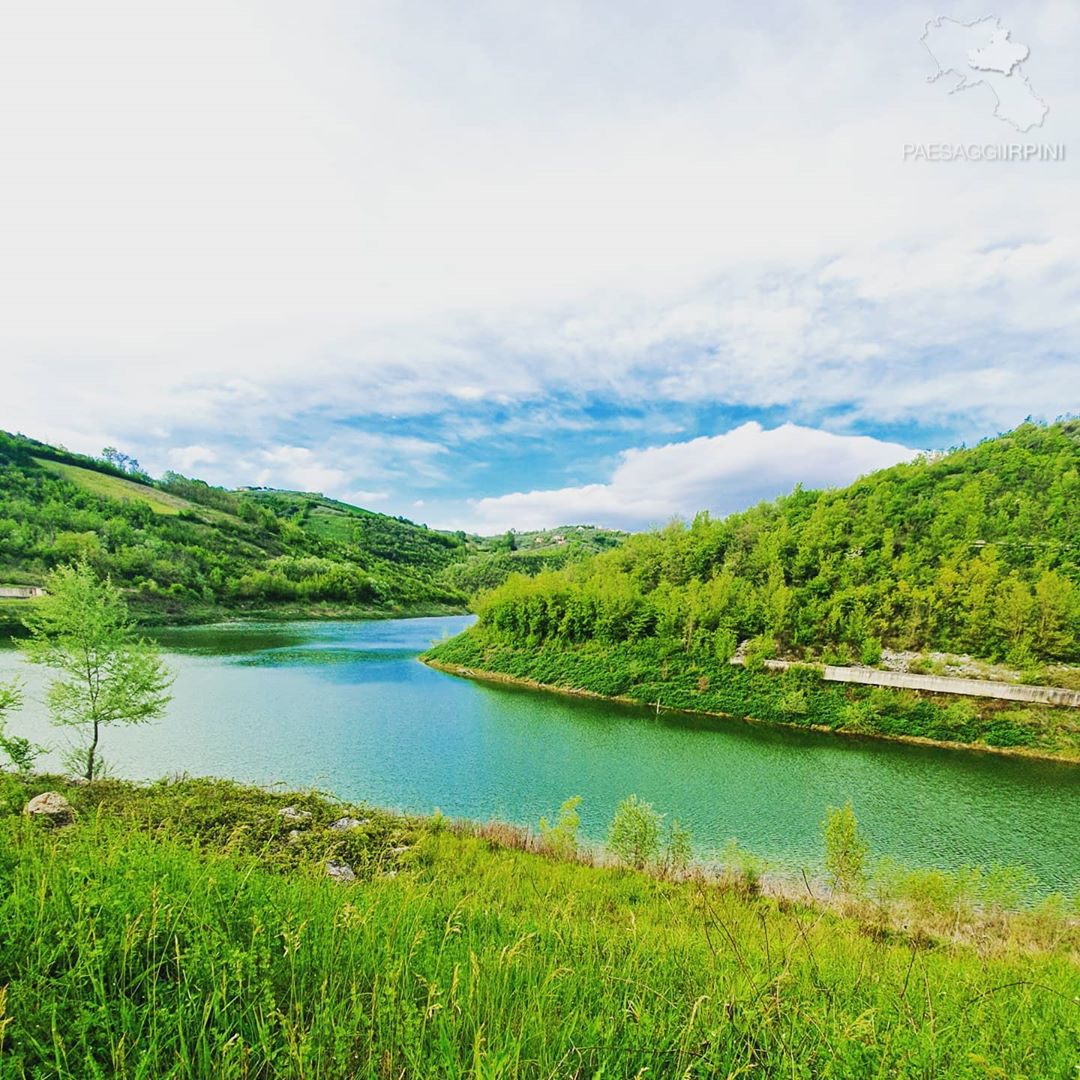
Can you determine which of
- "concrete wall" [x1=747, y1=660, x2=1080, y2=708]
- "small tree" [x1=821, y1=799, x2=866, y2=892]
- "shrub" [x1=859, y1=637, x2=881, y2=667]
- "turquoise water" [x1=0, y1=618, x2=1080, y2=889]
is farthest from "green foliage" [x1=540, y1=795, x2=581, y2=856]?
"shrub" [x1=859, y1=637, x2=881, y2=667]

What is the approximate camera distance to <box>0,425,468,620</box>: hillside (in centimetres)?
7000

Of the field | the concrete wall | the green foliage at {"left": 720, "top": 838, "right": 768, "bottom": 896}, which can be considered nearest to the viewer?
the green foliage at {"left": 720, "top": 838, "right": 768, "bottom": 896}

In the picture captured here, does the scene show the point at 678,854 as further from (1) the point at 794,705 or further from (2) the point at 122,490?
(2) the point at 122,490

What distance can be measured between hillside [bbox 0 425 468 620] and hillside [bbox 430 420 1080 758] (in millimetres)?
48520

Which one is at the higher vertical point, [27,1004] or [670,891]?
[27,1004]

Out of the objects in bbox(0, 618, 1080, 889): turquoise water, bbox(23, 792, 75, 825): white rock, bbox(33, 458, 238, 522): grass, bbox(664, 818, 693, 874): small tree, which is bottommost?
bbox(0, 618, 1080, 889): turquoise water

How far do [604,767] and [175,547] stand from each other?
88334 millimetres

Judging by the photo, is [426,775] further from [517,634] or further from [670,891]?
[517,634]

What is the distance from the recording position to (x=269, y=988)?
1869 mm

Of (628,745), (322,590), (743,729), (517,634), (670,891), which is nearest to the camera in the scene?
(670,891)

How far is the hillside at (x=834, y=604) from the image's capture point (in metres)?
29.7

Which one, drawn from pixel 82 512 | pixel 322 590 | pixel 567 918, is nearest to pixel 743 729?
pixel 567 918

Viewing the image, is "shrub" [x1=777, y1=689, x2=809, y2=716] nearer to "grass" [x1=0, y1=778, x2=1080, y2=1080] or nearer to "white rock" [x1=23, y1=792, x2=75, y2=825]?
"grass" [x1=0, y1=778, x2=1080, y2=1080]

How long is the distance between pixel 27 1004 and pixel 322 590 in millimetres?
98312
